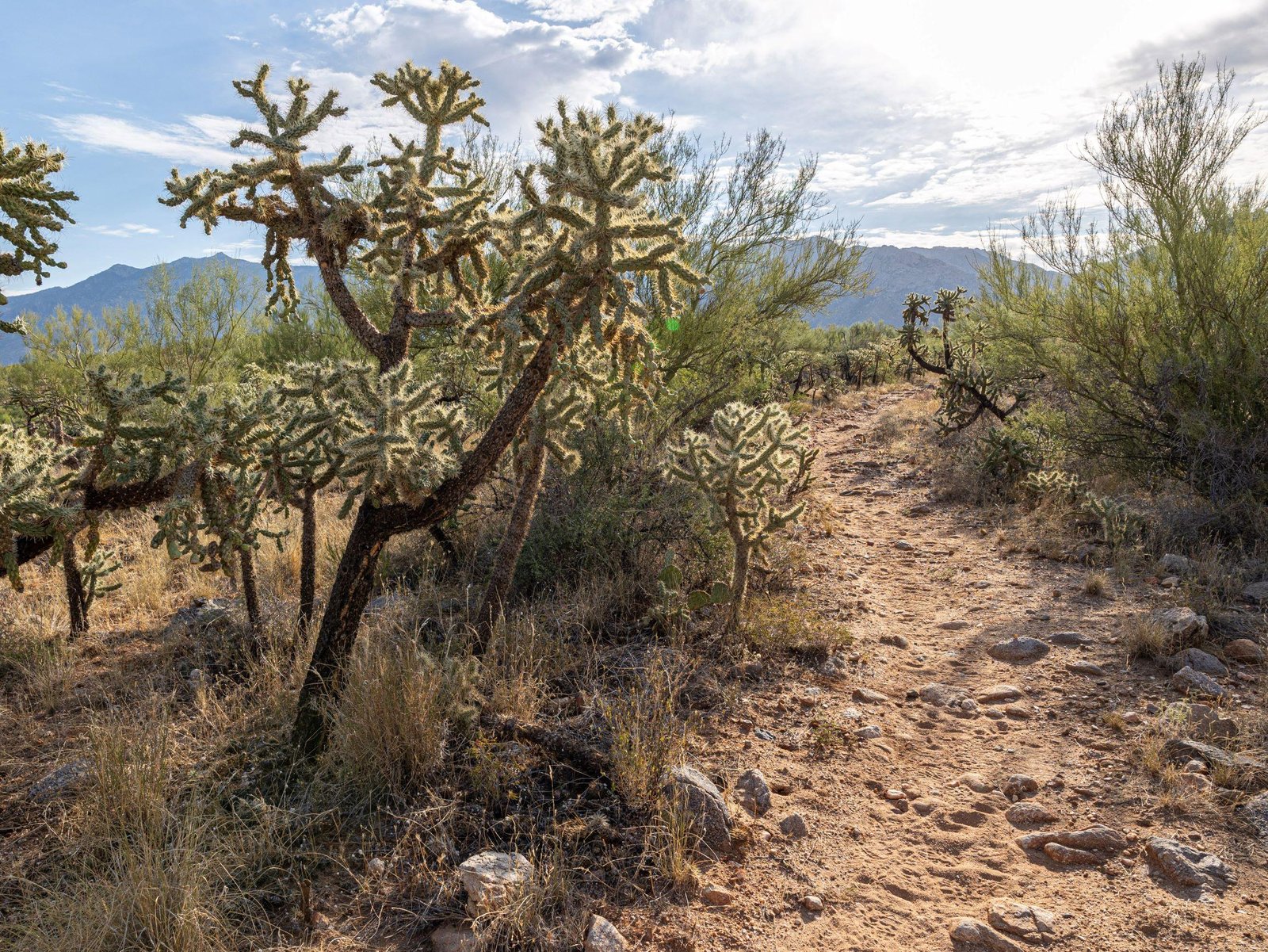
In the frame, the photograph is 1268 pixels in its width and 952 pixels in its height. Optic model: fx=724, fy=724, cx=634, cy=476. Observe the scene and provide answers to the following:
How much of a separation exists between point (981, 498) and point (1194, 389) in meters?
2.40

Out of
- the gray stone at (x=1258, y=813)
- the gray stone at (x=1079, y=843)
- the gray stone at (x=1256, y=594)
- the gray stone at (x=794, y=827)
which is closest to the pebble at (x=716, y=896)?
the gray stone at (x=794, y=827)

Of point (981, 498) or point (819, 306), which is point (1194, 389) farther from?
point (819, 306)

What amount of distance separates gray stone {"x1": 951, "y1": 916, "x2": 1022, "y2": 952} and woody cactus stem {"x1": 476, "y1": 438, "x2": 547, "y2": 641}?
107 inches

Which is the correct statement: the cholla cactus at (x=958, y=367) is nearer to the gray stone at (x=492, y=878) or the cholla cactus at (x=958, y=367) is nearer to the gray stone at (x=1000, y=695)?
the gray stone at (x=1000, y=695)

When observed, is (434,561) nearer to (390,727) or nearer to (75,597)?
(75,597)

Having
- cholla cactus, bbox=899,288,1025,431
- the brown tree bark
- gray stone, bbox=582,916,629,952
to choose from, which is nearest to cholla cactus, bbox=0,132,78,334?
the brown tree bark

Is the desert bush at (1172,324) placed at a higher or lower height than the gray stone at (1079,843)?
higher

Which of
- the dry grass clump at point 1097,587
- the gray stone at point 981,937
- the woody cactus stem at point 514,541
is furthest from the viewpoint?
the dry grass clump at point 1097,587

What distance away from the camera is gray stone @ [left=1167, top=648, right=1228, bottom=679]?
441 centimetres

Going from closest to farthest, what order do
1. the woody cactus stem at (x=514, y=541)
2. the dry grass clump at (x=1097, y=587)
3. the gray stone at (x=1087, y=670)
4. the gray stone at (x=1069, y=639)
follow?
the woody cactus stem at (x=514, y=541) < the gray stone at (x=1087, y=670) < the gray stone at (x=1069, y=639) < the dry grass clump at (x=1097, y=587)

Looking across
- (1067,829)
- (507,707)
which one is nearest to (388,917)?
(507,707)

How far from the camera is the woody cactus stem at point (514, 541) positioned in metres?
4.35

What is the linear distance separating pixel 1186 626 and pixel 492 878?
4617 mm

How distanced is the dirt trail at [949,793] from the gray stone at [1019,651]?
8 centimetres
